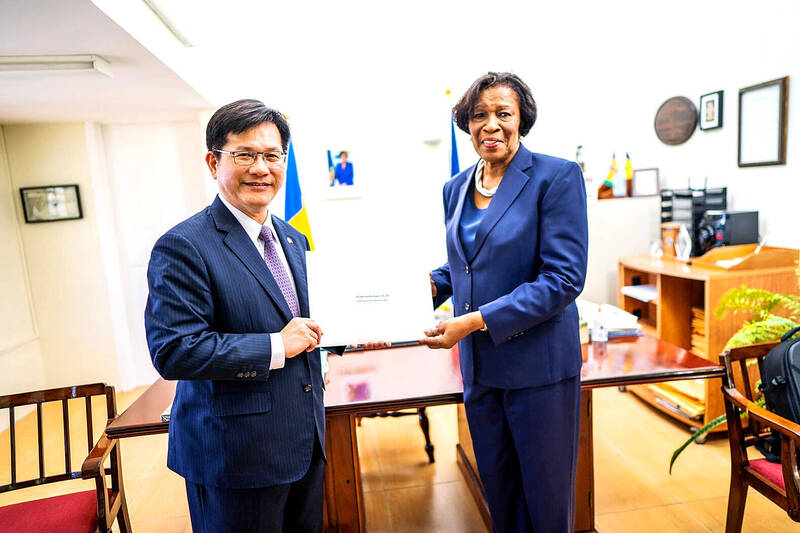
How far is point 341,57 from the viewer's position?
419 cm

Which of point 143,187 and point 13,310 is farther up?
point 143,187

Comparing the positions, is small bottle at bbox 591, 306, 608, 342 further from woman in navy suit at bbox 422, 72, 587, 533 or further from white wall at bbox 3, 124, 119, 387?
white wall at bbox 3, 124, 119, 387

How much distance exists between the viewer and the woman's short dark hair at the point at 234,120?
1.21 m

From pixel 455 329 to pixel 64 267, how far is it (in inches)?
167

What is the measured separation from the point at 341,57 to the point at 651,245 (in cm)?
292

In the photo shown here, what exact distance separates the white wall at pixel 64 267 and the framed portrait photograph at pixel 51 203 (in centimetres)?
5

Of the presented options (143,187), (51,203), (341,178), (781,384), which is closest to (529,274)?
(781,384)

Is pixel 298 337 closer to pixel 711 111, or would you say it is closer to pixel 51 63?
pixel 51 63

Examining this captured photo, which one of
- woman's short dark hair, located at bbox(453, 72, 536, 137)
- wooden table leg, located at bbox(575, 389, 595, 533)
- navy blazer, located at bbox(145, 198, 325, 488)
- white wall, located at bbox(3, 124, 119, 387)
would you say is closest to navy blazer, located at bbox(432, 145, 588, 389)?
woman's short dark hair, located at bbox(453, 72, 536, 137)

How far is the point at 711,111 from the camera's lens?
11.9 feet

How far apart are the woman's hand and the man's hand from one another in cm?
40

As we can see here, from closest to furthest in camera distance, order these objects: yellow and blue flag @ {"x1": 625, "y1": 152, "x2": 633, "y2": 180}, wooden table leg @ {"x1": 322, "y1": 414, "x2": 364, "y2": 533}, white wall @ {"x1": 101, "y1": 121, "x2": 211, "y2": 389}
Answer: wooden table leg @ {"x1": 322, "y1": 414, "x2": 364, "y2": 533}
yellow and blue flag @ {"x1": 625, "y1": 152, "x2": 633, "y2": 180}
white wall @ {"x1": 101, "y1": 121, "x2": 211, "y2": 389}

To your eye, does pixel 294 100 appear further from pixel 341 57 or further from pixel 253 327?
pixel 253 327

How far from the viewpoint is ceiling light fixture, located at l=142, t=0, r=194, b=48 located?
2754 millimetres
